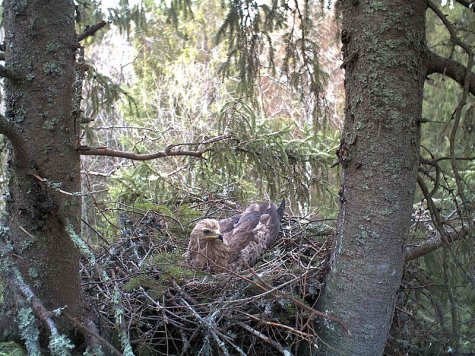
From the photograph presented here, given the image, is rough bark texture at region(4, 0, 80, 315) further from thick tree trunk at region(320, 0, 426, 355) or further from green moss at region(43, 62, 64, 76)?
thick tree trunk at region(320, 0, 426, 355)

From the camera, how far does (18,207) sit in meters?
2.66

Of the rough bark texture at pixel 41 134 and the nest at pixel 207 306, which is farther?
the nest at pixel 207 306

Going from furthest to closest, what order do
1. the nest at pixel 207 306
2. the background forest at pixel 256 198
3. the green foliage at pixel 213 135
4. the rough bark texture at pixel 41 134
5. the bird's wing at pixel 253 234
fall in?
the bird's wing at pixel 253 234, the green foliage at pixel 213 135, the background forest at pixel 256 198, the nest at pixel 207 306, the rough bark texture at pixel 41 134

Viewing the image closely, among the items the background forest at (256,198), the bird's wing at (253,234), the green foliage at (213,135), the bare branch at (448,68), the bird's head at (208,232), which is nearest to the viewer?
the bare branch at (448,68)

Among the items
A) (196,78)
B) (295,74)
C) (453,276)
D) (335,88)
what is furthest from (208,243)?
(335,88)

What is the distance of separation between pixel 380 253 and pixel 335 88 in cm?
1120

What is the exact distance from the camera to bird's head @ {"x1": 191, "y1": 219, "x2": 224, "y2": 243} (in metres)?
4.65

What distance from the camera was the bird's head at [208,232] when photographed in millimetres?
4648

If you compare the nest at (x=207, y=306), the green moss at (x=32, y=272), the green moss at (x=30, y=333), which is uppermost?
the green moss at (x=30, y=333)

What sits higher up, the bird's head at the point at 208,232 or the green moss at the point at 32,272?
the green moss at the point at 32,272

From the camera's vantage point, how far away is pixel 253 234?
499cm

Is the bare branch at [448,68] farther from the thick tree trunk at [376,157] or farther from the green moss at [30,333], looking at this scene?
the green moss at [30,333]

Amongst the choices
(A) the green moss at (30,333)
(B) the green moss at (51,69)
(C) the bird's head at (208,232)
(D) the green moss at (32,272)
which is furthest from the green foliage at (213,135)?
(A) the green moss at (30,333)

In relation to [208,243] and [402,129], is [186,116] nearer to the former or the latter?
[208,243]
